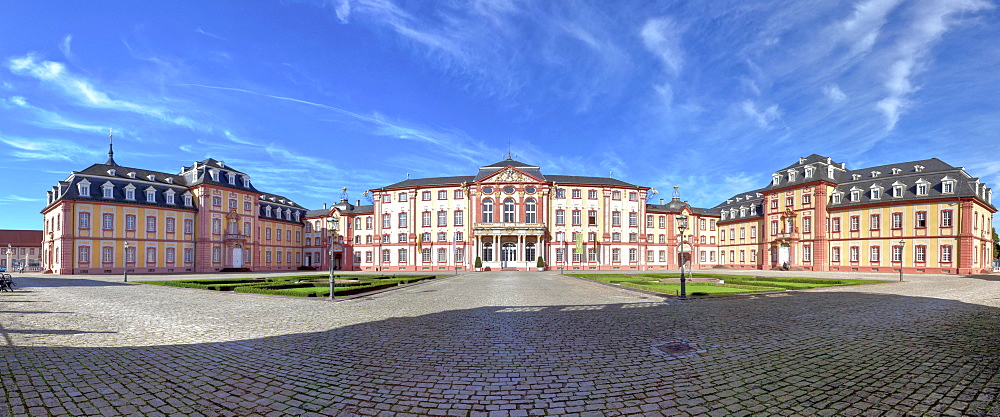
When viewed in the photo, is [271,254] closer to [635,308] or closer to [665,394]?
[635,308]

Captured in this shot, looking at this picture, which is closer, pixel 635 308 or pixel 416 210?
pixel 635 308

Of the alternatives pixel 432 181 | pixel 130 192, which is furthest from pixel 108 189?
pixel 432 181

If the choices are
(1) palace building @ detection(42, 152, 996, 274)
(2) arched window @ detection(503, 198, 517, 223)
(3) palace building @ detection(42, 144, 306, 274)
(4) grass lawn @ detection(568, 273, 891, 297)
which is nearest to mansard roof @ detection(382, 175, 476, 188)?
(1) palace building @ detection(42, 152, 996, 274)

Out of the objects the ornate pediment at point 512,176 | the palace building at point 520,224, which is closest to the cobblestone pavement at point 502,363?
the palace building at point 520,224

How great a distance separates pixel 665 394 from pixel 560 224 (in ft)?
207

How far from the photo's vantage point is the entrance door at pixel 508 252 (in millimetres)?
66000

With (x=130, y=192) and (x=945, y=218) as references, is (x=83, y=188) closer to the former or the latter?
(x=130, y=192)

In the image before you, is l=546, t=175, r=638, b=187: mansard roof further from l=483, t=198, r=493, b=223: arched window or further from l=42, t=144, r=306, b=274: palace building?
l=42, t=144, r=306, b=274: palace building

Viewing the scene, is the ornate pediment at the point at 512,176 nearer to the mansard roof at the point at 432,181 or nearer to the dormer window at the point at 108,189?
the mansard roof at the point at 432,181

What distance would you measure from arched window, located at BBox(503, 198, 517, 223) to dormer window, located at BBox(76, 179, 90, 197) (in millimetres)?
51742

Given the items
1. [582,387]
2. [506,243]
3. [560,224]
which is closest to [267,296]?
[582,387]

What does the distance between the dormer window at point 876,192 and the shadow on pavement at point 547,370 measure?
56.8 meters

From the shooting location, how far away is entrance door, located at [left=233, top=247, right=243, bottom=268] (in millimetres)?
64812

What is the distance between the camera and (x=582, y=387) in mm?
6316
